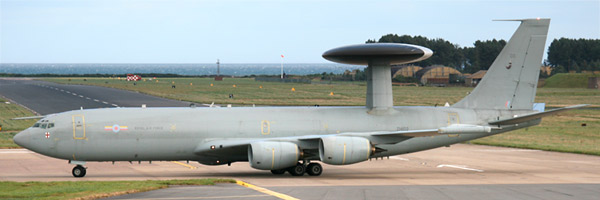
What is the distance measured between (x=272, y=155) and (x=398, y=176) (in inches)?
230

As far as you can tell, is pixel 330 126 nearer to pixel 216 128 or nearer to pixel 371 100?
pixel 371 100

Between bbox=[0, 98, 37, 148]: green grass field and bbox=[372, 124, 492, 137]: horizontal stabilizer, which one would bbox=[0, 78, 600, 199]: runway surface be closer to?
bbox=[372, 124, 492, 137]: horizontal stabilizer

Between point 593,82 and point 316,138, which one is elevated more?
point 593,82

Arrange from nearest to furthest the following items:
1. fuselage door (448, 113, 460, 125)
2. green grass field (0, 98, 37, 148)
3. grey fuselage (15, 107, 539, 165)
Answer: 1. grey fuselage (15, 107, 539, 165)
2. fuselage door (448, 113, 460, 125)
3. green grass field (0, 98, 37, 148)

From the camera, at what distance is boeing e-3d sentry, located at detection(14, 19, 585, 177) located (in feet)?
107

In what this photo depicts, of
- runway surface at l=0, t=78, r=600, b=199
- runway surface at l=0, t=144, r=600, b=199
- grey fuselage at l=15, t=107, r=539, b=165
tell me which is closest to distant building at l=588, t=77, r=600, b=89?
runway surface at l=0, t=78, r=600, b=199

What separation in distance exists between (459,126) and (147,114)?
13221mm

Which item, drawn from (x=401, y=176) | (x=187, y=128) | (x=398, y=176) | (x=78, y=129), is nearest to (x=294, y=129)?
(x=187, y=128)

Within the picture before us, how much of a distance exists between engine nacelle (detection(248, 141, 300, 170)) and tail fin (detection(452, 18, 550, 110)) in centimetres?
920

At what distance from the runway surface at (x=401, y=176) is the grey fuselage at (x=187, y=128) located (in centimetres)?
107

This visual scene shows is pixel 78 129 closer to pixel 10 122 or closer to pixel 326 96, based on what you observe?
pixel 10 122

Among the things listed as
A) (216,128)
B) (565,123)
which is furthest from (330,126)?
(565,123)

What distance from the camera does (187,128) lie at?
33.2m

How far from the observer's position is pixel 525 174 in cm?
3453
